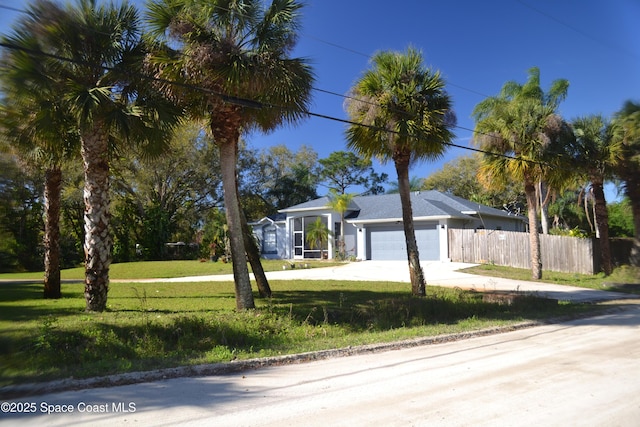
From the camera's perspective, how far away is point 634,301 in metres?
15.6

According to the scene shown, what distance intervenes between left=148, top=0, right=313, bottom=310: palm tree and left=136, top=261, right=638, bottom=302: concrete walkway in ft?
31.4

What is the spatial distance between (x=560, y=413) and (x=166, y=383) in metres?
4.85

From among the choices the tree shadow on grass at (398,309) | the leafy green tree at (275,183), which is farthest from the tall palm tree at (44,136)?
the leafy green tree at (275,183)

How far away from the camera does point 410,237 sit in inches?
548

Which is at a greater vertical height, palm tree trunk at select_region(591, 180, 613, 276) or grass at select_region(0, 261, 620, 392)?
palm tree trunk at select_region(591, 180, 613, 276)

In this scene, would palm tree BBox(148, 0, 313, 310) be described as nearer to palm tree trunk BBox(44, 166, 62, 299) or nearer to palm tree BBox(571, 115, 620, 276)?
palm tree trunk BBox(44, 166, 62, 299)

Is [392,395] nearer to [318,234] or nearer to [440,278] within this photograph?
[440,278]

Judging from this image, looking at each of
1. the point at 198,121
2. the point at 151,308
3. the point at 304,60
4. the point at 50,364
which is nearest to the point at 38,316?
the point at 151,308

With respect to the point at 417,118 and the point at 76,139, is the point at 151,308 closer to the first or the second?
the point at 76,139

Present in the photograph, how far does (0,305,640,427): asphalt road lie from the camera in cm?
496

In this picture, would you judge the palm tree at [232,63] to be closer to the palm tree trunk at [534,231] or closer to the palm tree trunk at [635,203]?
the palm tree trunk at [534,231]

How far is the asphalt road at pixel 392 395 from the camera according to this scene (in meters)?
4.96

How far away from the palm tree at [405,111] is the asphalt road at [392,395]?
20.4 feet

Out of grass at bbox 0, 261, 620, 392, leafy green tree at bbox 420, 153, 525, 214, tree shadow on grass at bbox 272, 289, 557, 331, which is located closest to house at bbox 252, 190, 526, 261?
leafy green tree at bbox 420, 153, 525, 214
